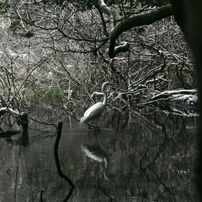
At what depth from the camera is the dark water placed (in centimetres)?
418

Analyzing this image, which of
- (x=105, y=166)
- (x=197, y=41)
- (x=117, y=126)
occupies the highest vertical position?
(x=117, y=126)

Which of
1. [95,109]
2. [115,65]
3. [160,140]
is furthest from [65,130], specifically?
[115,65]

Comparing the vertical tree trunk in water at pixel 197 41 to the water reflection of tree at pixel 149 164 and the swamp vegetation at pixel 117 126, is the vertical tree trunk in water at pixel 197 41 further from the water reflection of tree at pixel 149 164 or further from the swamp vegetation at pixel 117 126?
the water reflection of tree at pixel 149 164

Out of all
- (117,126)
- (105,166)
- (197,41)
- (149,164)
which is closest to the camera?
(197,41)

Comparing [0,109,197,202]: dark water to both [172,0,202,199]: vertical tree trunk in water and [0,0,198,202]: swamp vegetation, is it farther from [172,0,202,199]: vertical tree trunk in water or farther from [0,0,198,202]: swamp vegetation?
[172,0,202,199]: vertical tree trunk in water

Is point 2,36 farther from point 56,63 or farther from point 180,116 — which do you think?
point 180,116

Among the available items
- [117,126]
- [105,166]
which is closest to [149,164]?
[105,166]

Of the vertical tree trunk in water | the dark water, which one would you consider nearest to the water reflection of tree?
the dark water

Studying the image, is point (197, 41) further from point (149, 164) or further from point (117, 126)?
point (117, 126)

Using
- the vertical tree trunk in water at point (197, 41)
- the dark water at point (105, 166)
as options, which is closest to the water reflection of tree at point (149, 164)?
the dark water at point (105, 166)

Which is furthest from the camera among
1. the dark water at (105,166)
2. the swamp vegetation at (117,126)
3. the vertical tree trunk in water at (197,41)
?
the swamp vegetation at (117,126)

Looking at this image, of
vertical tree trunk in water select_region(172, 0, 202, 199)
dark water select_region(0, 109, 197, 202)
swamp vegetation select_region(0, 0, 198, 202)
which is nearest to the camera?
vertical tree trunk in water select_region(172, 0, 202, 199)

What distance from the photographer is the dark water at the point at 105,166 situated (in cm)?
418

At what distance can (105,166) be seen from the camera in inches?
218
